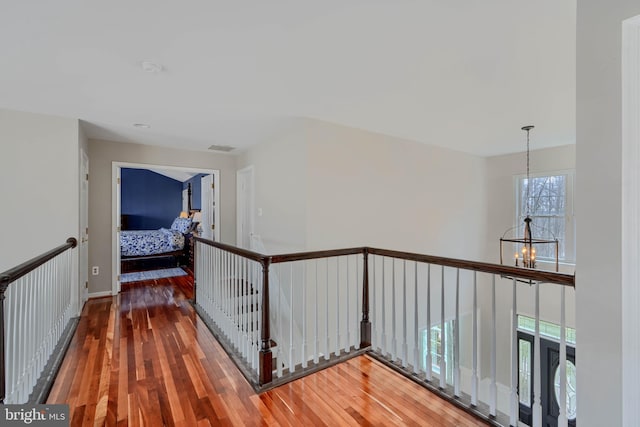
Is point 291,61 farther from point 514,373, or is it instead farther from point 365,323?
point 514,373

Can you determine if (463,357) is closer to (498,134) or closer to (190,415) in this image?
(498,134)

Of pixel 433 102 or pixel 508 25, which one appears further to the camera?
pixel 433 102

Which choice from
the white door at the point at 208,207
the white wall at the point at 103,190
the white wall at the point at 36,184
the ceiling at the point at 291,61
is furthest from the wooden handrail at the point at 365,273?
the white door at the point at 208,207

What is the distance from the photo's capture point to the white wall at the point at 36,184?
316 cm

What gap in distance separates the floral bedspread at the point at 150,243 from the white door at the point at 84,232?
2326mm

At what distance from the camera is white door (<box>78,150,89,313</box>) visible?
3.73 meters

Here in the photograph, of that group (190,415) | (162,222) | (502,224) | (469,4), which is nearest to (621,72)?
(469,4)

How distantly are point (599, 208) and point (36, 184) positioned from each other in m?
4.73

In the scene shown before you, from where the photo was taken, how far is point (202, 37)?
1889 mm

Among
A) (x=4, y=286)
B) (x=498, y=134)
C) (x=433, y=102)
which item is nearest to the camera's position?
(x=4, y=286)

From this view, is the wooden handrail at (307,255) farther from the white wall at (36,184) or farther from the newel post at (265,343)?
the white wall at (36,184)

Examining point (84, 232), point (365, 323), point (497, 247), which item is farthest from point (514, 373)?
point (84, 232)

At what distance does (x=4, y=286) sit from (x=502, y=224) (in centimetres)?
658

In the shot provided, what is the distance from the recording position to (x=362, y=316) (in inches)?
113
